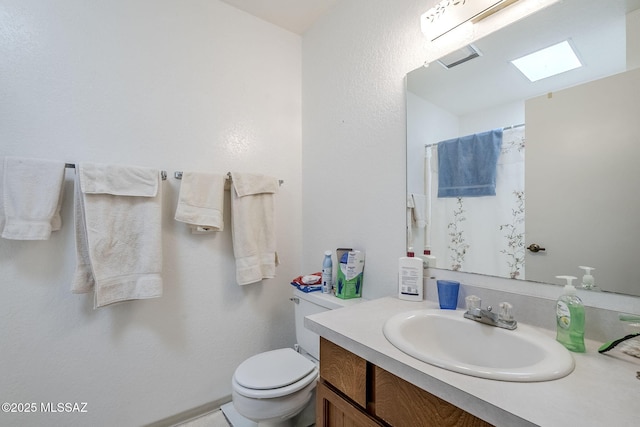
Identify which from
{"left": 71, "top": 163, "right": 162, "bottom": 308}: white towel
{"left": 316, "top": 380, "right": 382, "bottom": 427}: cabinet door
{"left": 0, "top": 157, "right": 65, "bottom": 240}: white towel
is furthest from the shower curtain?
{"left": 0, "top": 157, "right": 65, "bottom": 240}: white towel

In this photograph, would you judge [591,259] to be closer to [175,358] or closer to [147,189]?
[147,189]

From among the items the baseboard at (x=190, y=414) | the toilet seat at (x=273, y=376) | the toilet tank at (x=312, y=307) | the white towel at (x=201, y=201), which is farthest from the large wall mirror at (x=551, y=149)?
the baseboard at (x=190, y=414)

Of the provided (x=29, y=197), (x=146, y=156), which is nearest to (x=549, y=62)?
(x=146, y=156)

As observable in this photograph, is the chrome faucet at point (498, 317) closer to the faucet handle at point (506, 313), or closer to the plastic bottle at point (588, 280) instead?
the faucet handle at point (506, 313)

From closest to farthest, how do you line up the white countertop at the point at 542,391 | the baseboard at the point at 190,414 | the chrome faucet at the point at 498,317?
the white countertop at the point at 542,391 < the chrome faucet at the point at 498,317 < the baseboard at the point at 190,414

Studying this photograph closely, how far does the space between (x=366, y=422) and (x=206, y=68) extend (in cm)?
184

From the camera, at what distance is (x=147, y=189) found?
4.32 ft

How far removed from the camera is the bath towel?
1.04 m

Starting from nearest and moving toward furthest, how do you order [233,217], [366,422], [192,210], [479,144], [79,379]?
[366,422] < [479,144] < [79,379] < [192,210] < [233,217]

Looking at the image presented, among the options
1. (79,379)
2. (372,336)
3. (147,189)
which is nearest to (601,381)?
(372,336)

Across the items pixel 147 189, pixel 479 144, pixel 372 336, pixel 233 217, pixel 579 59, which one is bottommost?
pixel 372 336

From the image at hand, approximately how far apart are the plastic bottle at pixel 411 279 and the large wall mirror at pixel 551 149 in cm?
10

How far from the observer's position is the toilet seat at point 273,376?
1158 millimetres

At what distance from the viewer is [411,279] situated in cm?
116
